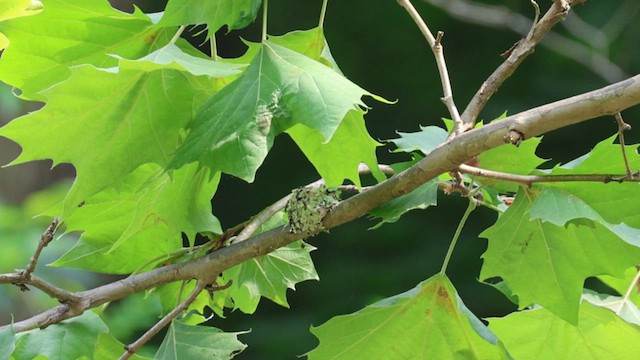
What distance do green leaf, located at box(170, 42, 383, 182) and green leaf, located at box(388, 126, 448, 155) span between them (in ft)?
0.29

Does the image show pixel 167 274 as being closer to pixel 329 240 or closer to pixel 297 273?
pixel 297 273

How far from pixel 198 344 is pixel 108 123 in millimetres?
169

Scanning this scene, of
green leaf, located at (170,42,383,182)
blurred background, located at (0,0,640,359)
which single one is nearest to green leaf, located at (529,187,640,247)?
green leaf, located at (170,42,383,182)

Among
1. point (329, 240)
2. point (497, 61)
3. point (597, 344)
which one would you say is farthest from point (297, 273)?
point (497, 61)

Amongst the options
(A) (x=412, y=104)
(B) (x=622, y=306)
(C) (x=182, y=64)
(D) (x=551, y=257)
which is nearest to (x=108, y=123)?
(C) (x=182, y=64)

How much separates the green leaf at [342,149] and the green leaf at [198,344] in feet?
0.43

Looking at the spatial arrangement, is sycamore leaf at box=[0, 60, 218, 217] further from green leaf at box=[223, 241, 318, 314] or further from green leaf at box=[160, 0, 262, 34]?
green leaf at box=[223, 241, 318, 314]

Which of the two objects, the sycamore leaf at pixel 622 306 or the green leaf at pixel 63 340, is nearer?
the green leaf at pixel 63 340

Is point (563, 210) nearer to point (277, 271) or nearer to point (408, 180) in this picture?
point (408, 180)

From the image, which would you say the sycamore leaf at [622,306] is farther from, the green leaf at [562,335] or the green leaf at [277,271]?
the green leaf at [277,271]

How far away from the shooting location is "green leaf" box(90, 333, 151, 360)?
66 cm

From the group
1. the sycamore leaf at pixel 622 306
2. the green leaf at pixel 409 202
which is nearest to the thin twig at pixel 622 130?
the green leaf at pixel 409 202

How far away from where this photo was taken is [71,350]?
0.63 metres

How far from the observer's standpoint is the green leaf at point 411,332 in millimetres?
624
